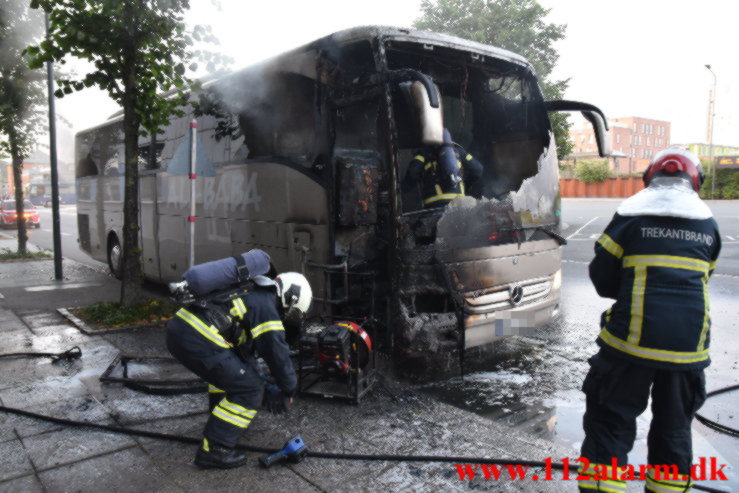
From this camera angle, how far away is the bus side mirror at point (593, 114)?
5.82 metres

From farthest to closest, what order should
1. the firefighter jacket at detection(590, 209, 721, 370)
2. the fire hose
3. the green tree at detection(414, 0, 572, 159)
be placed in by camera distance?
the green tree at detection(414, 0, 572, 159), the fire hose, the firefighter jacket at detection(590, 209, 721, 370)

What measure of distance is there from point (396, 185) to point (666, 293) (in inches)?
99.2

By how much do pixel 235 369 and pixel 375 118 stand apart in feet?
8.36

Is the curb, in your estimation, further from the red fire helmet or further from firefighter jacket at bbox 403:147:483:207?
the red fire helmet

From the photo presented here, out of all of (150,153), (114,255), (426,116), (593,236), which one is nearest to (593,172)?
(593,236)

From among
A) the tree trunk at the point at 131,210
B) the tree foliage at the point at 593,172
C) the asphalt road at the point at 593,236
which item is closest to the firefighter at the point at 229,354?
the tree trunk at the point at 131,210

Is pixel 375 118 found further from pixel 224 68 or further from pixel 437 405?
pixel 224 68

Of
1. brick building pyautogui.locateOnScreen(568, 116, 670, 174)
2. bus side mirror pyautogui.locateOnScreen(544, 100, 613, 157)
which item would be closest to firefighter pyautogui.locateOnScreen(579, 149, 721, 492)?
bus side mirror pyautogui.locateOnScreen(544, 100, 613, 157)

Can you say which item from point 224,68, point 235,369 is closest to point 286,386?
point 235,369

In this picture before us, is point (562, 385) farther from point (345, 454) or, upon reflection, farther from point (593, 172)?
point (593, 172)

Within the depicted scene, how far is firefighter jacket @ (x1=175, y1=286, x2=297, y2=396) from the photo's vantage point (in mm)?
3475

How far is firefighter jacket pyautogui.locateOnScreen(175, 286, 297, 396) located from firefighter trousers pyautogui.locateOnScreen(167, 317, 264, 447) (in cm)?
5

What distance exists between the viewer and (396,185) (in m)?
4.79

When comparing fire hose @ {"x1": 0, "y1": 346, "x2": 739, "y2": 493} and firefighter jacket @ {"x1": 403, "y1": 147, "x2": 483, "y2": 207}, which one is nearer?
fire hose @ {"x1": 0, "y1": 346, "x2": 739, "y2": 493}
